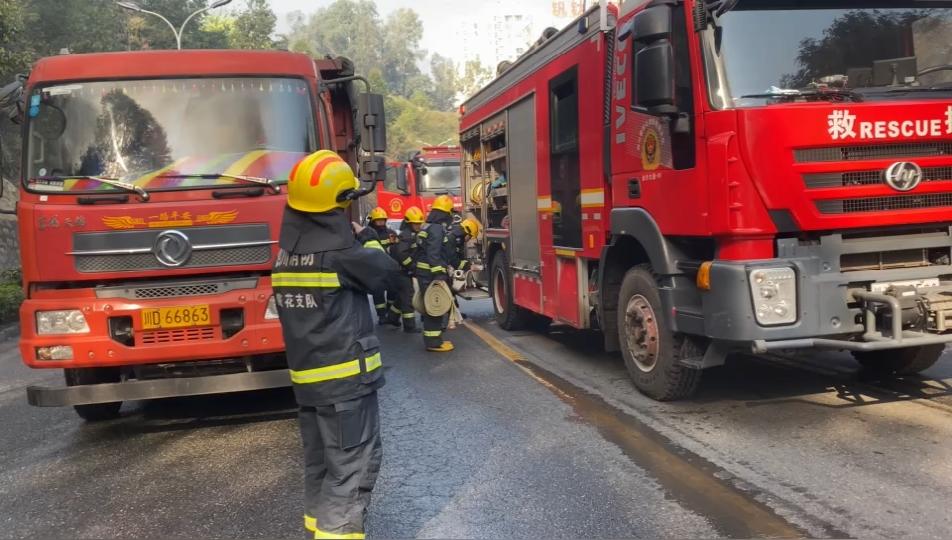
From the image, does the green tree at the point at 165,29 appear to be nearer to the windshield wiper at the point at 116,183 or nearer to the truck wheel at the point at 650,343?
the windshield wiper at the point at 116,183

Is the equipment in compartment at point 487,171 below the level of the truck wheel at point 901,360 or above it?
above

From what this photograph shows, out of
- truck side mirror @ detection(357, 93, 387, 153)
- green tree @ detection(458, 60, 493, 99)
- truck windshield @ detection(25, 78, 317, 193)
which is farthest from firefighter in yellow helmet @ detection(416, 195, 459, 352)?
green tree @ detection(458, 60, 493, 99)

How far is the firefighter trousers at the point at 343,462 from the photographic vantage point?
294 centimetres

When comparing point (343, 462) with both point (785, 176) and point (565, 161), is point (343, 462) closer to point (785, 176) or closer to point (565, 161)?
point (785, 176)

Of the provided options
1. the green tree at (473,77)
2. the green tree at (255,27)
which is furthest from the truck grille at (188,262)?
the green tree at (473,77)

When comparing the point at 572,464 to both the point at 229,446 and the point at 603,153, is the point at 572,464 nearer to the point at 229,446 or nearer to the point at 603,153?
the point at 229,446

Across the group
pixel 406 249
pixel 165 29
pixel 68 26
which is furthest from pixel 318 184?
pixel 165 29

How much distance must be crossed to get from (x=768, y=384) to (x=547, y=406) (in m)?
1.82

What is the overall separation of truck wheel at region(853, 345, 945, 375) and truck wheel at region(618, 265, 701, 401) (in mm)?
1520

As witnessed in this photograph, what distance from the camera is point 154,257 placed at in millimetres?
4867

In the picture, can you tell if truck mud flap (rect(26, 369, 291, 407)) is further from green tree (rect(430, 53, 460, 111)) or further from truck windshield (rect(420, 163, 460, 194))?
green tree (rect(430, 53, 460, 111))

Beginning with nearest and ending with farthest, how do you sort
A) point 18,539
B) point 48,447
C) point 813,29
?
point 18,539 → point 813,29 → point 48,447

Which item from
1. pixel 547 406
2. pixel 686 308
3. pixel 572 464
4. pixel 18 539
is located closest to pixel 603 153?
pixel 686 308

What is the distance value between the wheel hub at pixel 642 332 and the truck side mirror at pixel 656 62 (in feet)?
4.85
